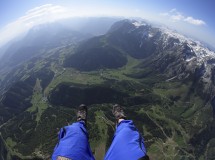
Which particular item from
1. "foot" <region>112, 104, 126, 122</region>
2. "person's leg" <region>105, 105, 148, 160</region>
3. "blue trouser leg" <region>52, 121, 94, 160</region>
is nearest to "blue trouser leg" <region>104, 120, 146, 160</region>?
"person's leg" <region>105, 105, 148, 160</region>

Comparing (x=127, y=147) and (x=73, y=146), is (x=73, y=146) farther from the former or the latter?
(x=127, y=147)

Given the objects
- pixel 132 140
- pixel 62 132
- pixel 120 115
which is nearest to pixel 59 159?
pixel 62 132

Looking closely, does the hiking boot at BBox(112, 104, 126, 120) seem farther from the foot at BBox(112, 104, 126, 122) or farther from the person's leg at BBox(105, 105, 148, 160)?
the person's leg at BBox(105, 105, 148, 160)

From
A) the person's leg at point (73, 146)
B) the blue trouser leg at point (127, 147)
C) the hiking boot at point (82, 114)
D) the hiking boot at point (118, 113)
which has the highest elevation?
the blue trouser leg at point (127, 147)

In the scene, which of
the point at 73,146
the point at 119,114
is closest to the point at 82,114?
the point at 119,114

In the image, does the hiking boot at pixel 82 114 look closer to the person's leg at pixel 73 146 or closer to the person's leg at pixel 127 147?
the person's leg at pixel 73 146

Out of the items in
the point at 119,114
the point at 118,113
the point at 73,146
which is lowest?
the point at 118,113

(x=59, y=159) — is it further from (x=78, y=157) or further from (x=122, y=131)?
(x=122, y=131)

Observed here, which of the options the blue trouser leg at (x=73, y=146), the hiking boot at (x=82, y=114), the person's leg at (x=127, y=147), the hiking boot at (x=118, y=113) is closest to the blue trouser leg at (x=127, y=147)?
the person's leg at (x=127, y=147)
